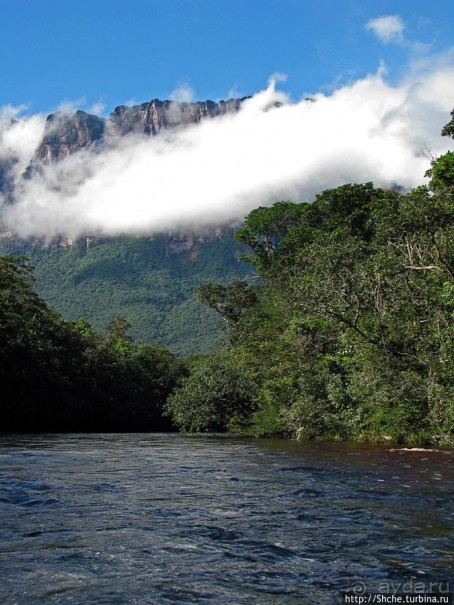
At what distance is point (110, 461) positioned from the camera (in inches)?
689

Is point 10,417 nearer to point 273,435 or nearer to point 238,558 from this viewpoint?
point 273,435

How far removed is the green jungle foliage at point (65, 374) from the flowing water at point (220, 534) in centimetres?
3698

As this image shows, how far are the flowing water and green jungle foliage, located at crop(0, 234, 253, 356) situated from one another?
111548 millimetres

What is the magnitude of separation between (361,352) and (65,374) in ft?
133

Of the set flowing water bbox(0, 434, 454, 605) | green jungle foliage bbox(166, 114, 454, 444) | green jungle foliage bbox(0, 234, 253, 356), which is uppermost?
green jungle foliage bbox(0, 234, 253, 356)

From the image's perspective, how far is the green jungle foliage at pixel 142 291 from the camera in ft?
473

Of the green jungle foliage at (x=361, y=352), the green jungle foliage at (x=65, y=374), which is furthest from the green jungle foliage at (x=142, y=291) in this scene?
the green jungle foliage at (x=361, y=352)

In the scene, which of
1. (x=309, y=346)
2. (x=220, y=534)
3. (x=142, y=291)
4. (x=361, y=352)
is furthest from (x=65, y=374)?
(x=142, y=291)

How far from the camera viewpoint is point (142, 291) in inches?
6732

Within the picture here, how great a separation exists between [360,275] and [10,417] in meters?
35.5

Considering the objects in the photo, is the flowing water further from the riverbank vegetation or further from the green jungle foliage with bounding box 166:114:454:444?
the riverbank vegetation

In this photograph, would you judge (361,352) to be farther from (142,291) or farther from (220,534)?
(142,291)

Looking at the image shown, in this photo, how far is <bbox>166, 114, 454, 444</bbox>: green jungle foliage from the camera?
71.2 ft

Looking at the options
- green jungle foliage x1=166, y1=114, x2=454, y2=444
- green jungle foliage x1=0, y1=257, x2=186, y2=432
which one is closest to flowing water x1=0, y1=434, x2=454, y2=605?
green jungle foliage x1=166, y1=114, x2=454, y2=444
